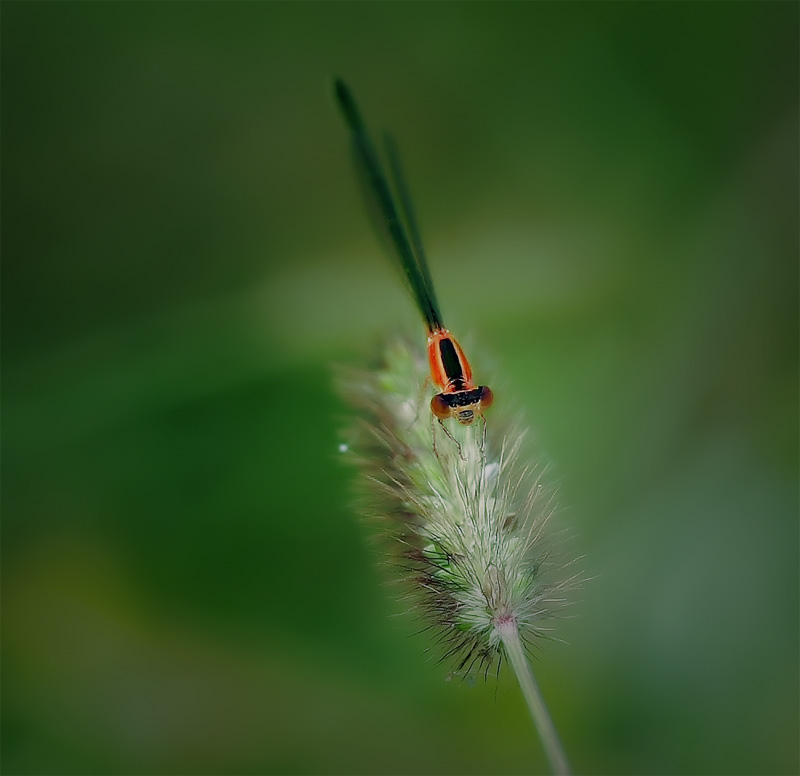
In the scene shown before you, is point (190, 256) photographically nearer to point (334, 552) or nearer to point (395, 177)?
point (395, 177)

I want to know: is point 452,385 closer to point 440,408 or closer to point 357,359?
point 440,408

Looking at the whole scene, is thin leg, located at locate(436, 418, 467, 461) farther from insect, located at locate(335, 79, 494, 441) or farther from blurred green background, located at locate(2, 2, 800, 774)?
blurred green background, located at locate(2, 2, 800, 774)

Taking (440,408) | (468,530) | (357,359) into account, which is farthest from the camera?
(357,359)

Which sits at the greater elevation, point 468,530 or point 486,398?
point 486,398

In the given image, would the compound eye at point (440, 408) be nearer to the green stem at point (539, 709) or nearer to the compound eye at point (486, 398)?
the compound eye at point (486, 398)

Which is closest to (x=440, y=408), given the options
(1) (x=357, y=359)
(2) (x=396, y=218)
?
(2) (x=396, y=218)

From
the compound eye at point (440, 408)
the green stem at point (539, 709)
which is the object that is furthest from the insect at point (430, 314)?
the green stem at point (539, 709)
